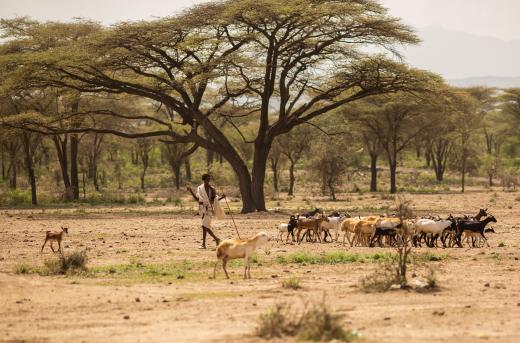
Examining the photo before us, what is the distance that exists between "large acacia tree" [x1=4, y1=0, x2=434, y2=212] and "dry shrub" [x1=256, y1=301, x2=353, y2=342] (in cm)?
2100

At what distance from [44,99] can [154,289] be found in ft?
102

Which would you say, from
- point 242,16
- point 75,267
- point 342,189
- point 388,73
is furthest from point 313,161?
point 75,267

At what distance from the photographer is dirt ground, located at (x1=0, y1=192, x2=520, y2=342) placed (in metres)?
9.77

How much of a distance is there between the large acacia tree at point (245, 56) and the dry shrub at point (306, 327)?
68.9ft

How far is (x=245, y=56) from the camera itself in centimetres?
3338

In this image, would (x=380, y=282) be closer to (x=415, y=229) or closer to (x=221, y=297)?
(x=221, y=297)

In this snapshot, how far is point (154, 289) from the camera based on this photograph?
1280 cm

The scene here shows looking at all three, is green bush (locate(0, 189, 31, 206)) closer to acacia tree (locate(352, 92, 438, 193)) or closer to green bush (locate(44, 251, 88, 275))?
acacia tree (locate(352, 92, 438, 193))

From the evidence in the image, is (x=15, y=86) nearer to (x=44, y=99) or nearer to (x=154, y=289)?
(x=44, y=99)

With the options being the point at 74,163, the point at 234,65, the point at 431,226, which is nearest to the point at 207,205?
the point at 431,226

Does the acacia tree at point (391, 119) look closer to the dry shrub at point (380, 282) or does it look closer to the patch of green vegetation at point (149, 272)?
the patch of green vegetation at point (149, 272)

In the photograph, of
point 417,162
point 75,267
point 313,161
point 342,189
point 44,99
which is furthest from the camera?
point 417,162

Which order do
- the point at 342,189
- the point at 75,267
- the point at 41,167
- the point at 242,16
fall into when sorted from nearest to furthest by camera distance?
the point at 75,267 → the point at 242,16 → the point at 342,189 → the point at 41,167

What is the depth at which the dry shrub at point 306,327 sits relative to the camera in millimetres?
9242
